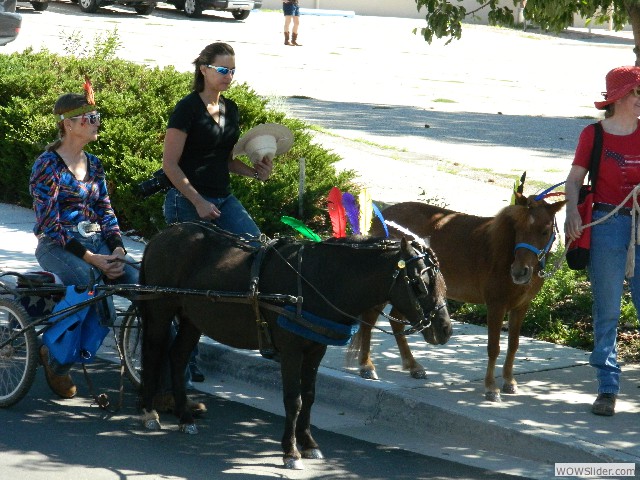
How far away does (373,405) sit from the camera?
7.07 meters

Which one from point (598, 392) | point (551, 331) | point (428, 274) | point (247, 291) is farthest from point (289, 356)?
point (551, 331)

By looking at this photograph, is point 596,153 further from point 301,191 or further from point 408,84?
point 408,84

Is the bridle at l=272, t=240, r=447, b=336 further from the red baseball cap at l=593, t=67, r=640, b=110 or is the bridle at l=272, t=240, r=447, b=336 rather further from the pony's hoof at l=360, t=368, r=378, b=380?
the red baseball cap at l=593, t=67, r=640, b=110

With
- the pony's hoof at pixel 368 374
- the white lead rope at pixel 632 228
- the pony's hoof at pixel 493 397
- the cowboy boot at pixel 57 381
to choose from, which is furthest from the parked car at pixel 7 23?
the white lead rope at pixel 632 228

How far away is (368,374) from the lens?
7363 mm

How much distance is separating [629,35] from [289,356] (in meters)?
44.3

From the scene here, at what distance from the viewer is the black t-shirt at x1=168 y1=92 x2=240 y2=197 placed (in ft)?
22.5

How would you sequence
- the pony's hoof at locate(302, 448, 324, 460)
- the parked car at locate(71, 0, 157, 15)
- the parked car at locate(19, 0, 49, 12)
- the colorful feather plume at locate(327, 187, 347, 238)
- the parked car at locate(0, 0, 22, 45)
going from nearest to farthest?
1. the pony's hoof at locate(302, 448, 324, 460)
2. the colorful feather plume at locate(327, 187, 347, 238)
3. the parked car at locate(0, 0, 22, 45)
4. the parked car at locate(19, 0, 49, 12)
5. the parked car at locate(71, 0, 157, 15)

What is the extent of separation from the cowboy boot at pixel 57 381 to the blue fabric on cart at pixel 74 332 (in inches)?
12.4

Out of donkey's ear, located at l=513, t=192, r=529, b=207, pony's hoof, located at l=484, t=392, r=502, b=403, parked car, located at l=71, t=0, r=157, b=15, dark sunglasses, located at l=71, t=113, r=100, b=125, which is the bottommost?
pony's hoof, located at l=484, t=392, r=502, b=403

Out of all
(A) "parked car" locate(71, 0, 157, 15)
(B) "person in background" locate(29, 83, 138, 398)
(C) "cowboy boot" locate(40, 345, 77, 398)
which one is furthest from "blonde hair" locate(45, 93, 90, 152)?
(A) "parked car" locate(71, 0, 157, 15)

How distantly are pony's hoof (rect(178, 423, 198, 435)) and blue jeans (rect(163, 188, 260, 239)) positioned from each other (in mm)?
1314

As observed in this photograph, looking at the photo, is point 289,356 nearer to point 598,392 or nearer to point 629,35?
point 598,392

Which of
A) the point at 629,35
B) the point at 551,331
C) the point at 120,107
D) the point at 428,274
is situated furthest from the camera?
the point at 629,35
